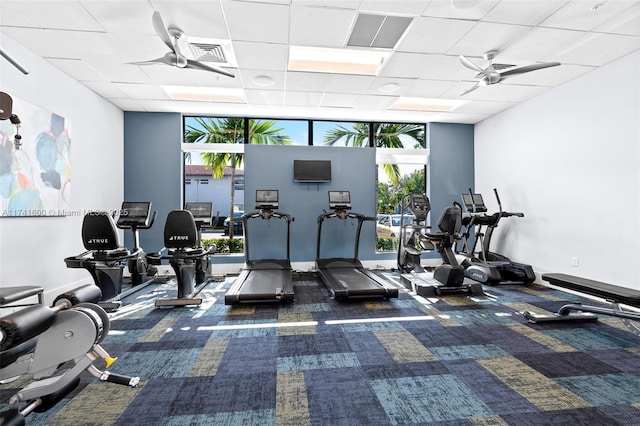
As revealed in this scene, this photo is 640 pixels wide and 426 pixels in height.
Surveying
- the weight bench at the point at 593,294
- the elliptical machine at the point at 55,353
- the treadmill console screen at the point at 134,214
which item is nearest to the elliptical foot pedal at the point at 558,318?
the weight bench at the point at 593,294

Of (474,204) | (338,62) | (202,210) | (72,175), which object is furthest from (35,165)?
(474,204)

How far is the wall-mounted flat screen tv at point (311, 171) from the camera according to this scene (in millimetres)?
6422

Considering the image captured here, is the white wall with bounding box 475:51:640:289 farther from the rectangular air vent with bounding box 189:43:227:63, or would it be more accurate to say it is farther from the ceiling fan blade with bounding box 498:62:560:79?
the rectangular air vent with bounding box 189:43:227:63

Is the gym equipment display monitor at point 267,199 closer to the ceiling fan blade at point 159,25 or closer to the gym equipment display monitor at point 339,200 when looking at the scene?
the gym equipment display monitor at point 339,200

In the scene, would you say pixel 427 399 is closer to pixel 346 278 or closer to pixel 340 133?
pixel 346 278

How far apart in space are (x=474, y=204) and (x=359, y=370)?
451 cm

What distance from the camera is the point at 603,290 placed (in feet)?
9.80

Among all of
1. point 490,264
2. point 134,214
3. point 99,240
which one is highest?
point 134,214

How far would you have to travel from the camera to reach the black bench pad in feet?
9.12

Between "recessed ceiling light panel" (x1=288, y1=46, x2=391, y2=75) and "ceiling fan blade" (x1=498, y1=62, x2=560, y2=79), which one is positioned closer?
"ceiling fan blade" (x1=498, y1=62, x2=560, y2=79)

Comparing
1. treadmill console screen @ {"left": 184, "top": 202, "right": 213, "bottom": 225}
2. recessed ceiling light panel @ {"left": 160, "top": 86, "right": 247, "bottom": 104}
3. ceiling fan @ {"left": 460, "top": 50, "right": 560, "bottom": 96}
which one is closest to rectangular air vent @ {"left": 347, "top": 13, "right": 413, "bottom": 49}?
ceiling fan @ {"left": 460, "top": 50, "right": 560, "bottom": 96}

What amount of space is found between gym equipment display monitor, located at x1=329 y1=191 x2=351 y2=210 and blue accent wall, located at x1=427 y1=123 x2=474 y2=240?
7.43 feet

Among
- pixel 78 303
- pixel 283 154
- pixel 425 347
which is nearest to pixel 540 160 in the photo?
pixel 425 347

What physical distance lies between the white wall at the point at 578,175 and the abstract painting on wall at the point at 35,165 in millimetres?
7364
